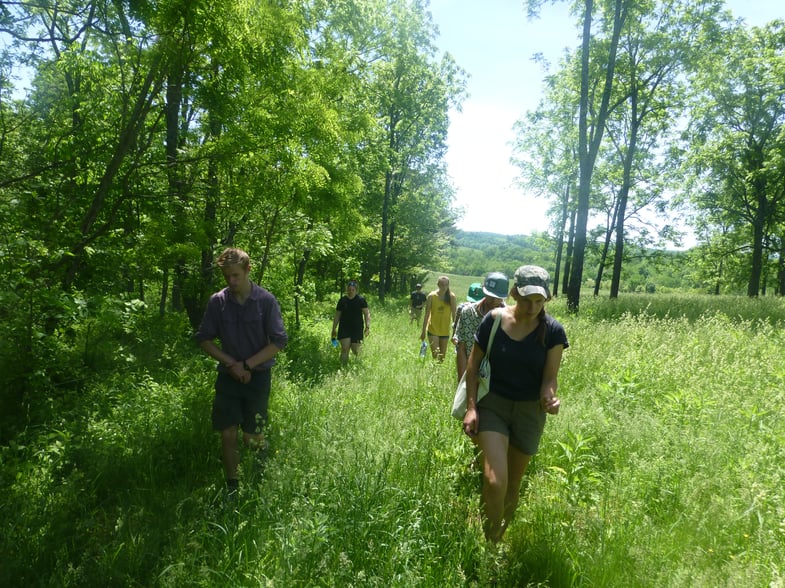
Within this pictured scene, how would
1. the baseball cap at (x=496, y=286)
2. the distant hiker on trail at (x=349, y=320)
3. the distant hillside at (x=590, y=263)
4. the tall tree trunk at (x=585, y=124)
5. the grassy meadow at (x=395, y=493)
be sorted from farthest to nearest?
the distant hillside at (x=590, y=263) < the tall tree trunk at (x=585, y=124) < the distant hiker on trail at (x=349, y=320) < the baseball cap at (x=496, y=286) < the grassy meadow at (x=395, y=493)

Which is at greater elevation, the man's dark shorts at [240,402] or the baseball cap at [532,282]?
the baseball cap at [532,282]

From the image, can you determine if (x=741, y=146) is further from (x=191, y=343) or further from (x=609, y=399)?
(x=191, y=343)

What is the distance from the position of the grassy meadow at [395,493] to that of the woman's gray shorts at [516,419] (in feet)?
1.82

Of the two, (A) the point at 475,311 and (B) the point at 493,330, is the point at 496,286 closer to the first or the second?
(A) the point at 475,311

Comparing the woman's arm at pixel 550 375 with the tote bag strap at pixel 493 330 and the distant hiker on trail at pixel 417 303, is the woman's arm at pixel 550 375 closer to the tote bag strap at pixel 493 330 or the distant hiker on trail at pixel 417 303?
the tote bag strap at pixel 493 330

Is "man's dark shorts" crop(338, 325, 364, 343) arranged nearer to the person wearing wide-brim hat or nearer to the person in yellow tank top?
the person in yellow tank top

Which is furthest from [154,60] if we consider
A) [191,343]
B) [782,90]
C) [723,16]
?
[782,90]

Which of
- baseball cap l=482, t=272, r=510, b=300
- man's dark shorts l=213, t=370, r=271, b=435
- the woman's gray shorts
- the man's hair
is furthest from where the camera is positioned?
baseball cap l=482, t=272, r=510, b=300

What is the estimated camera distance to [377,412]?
4.70 m

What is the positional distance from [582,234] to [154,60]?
12.3 metres

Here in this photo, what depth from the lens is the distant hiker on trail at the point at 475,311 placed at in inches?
148

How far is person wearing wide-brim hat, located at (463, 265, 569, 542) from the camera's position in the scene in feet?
9.23

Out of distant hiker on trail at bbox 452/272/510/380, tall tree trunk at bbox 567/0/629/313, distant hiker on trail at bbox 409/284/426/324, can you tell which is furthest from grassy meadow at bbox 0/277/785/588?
distant hiker on trail at bbox 409/284/426/324

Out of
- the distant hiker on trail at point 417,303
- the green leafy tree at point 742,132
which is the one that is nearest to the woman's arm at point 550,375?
the distant hiker on trail at point 417,303
